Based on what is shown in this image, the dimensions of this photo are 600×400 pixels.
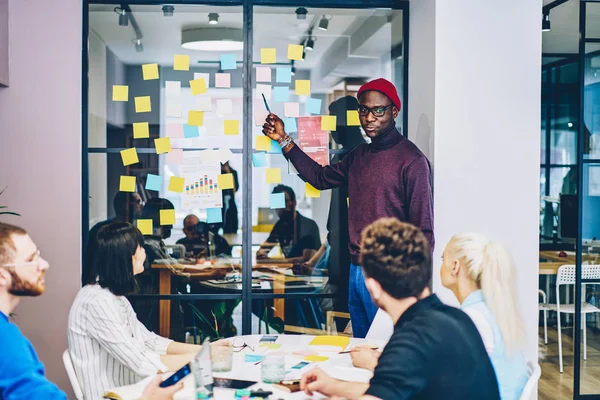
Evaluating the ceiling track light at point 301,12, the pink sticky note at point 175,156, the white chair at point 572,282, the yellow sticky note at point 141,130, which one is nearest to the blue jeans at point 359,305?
the pink sticky note at point 175,156

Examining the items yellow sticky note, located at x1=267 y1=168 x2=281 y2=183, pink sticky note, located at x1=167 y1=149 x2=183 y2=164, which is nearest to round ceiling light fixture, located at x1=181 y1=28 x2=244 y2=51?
pink sticky note, located at x1=167 y1=149 x2=183 y2=164

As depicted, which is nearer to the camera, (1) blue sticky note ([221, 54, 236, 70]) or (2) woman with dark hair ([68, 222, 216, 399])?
(2) woman with dark hair ([68, 222, 216, 399])

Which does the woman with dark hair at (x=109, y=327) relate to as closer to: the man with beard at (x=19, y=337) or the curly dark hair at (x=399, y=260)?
the man with beard at (x=19, y=337)

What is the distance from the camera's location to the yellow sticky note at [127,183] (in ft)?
14.5

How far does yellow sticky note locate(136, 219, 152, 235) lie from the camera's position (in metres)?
4.44

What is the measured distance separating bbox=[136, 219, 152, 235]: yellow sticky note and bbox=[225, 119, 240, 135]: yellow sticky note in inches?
30.0

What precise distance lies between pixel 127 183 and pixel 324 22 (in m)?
1.65

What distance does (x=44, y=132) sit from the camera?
413cm

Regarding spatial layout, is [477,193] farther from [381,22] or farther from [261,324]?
[261,324]

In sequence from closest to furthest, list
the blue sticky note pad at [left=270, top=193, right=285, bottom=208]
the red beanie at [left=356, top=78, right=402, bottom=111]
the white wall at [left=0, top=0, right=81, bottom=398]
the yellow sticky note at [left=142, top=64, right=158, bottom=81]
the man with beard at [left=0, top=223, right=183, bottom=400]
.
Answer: the man with beard at [left=0, top=223, right=183, bottom=400], the red beanie at [left=356, top=78, right=402, bottom=111], the white wall at [left=0, top=0, right=81, bottom=398], the yellow sticky note at [left=142, top=64, right=158, bottom=81], the blue sticky note pad at [left=270, top=193, right=285, bottom=208]

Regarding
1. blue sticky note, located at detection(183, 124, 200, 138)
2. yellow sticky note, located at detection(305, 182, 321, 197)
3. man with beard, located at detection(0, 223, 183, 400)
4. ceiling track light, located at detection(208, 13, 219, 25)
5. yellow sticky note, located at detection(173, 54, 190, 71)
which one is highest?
ceiling track light, located at detection(208, 13, 219, 25)

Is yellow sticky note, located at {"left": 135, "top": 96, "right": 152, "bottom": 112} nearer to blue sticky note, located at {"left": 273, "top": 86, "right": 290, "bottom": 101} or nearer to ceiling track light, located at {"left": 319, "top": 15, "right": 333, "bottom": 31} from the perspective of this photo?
blue sticky note, located at {"left": 273, "top": 86, "right": 290, "bottom": 101}

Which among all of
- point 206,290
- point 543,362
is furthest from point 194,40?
point 543,362

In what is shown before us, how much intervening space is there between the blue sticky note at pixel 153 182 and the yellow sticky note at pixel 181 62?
70 centimetres
